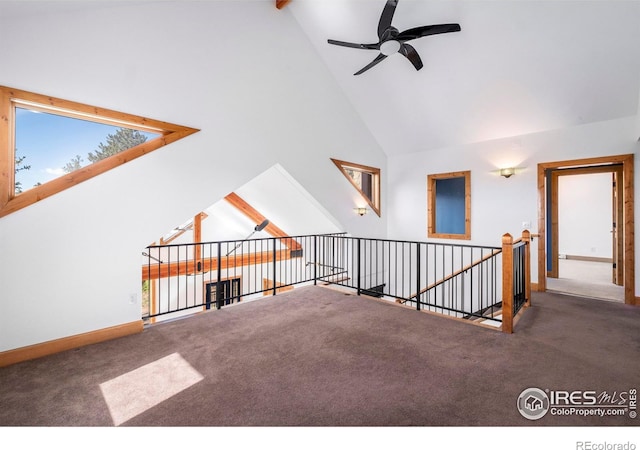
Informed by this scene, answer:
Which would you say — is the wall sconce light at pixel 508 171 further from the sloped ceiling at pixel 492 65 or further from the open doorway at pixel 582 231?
the open doorway at pixel 582 231

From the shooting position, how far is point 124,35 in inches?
131

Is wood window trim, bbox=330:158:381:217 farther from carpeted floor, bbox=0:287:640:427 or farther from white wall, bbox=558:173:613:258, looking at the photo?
white wall, bbox=558:173:613:258

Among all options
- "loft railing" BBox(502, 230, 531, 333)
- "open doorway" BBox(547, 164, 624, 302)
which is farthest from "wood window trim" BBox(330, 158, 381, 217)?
"open doorway" BBox(547, 164, 624, 302)

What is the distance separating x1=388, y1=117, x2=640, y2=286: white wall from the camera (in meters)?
4.78

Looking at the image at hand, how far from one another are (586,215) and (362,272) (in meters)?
7.17

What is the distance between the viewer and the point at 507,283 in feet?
10.9

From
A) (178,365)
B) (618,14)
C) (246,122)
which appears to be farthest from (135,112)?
(618,14)

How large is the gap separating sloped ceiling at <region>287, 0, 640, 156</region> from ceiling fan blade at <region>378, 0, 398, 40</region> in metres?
1.35

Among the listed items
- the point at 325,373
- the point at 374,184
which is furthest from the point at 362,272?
the point at 325,373

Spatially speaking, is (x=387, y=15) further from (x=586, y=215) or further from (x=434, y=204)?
(x=586, y=215)

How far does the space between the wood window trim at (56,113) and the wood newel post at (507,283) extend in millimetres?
4349
